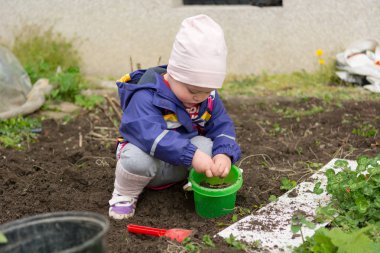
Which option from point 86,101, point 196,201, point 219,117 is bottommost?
point 86,101

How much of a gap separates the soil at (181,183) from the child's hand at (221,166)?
27cm

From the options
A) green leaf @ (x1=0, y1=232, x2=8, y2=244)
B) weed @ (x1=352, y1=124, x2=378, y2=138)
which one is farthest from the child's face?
weed @ (x1=352, y1=124, x2=378, y2=138)

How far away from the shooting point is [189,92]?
304 cm

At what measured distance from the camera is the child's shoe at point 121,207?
318 centimetres

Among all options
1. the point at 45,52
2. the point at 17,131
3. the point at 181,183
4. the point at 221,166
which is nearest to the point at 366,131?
the point at 181,183

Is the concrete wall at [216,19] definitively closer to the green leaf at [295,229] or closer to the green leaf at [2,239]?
the green leaf at [295,229]

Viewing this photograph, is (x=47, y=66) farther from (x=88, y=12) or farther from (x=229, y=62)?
(x=229, y=62)

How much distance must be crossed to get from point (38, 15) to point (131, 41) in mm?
1071

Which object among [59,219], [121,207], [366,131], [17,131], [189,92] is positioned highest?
[189,92]

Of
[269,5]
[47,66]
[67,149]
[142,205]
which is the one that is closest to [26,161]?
[67,149]

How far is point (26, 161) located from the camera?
411cm

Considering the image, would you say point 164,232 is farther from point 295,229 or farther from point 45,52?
point 45,52

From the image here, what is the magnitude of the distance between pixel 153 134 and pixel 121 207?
0.49 metres

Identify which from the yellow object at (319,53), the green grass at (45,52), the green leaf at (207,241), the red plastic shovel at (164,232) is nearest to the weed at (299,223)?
the green leaf at (207,241)
